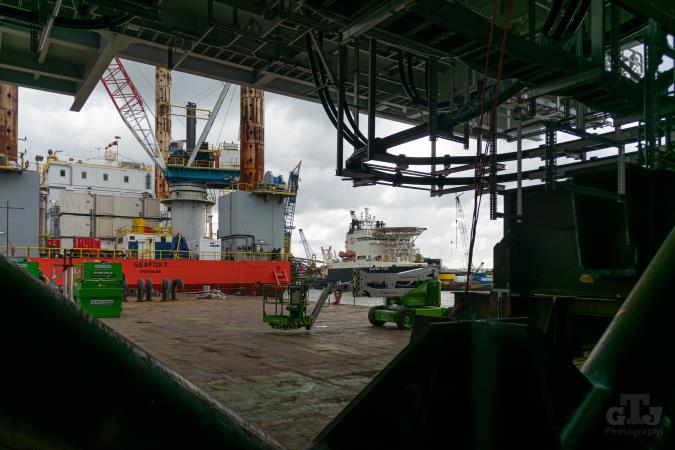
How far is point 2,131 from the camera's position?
93.6ft

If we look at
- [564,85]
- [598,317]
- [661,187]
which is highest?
[564,85]

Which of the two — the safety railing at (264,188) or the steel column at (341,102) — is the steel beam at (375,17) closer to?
the steel column at (341,102)

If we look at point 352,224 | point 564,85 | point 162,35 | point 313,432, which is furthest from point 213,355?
point 352,224

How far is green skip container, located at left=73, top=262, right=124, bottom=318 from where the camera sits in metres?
17.2

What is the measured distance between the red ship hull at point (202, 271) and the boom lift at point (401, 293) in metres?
14.1

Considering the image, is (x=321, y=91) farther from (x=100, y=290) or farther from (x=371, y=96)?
(x=100, y=290)

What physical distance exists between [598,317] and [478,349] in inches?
199

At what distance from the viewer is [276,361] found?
9492mm

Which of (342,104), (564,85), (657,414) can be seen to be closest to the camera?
(657,414)

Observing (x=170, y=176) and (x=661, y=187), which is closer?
(x=661, y=187)

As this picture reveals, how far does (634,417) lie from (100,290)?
1818 cm

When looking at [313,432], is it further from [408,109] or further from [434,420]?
[408,109]

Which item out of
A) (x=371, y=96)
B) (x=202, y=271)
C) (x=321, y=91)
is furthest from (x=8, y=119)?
(x=371, y=96)

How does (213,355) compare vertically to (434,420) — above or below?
below
